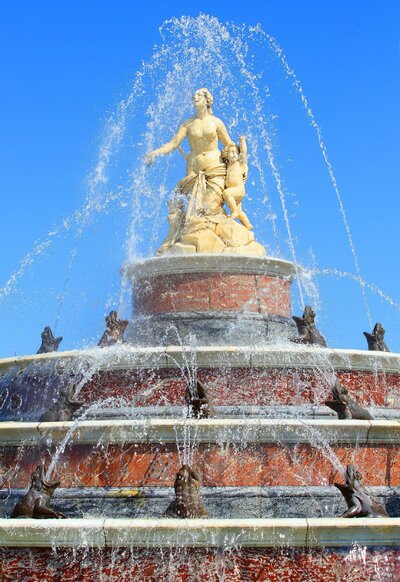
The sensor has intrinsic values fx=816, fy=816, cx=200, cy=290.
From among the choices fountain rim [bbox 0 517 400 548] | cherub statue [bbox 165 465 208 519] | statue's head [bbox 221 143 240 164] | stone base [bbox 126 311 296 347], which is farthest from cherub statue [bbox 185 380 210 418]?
statue's head [bbox 221 143 240 164]

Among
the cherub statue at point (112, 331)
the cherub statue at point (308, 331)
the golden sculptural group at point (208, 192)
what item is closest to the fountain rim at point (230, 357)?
the cherub statue at point (308, 331)

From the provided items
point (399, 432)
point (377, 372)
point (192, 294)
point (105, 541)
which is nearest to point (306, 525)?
point (105, 541)

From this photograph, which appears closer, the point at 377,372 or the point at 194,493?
the point at 194,493

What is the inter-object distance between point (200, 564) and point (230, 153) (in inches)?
454

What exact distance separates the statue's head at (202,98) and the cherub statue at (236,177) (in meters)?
1.12

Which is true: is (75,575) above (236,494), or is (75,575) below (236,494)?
below

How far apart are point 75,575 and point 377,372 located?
5.76m

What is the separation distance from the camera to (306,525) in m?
7.04

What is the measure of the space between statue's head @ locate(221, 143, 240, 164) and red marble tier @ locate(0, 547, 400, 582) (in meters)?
11.4

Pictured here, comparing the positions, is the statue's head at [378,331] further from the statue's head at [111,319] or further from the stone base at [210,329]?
the statue's head at [111,319]

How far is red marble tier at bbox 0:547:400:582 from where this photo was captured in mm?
7121

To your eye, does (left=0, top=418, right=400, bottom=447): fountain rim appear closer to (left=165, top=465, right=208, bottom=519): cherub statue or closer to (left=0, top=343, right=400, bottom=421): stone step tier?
(left=165, top=465, right=208, bottom=519): cherub statue

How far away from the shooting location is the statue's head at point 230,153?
17.3 meters

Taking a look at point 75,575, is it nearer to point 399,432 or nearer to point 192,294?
point 399,432
